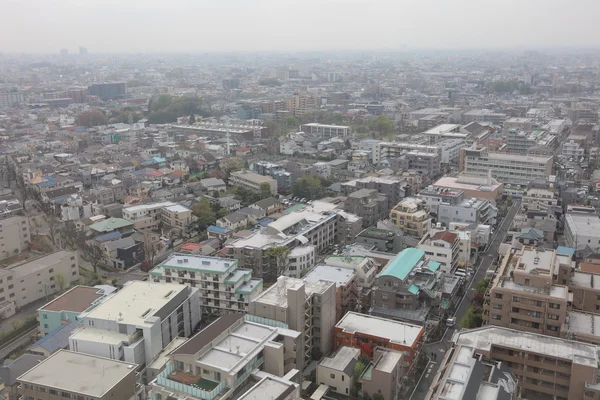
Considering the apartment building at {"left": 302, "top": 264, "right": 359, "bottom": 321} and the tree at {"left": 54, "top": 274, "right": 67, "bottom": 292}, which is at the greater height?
the apartment building at {"left": 302, "top": 264, "right": 359, "bottom": 321}

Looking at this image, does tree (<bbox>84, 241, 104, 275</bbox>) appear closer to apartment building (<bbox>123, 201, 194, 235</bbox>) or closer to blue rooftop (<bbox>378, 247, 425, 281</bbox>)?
apartment building (<bbox>123, 201, 194, 235</bbox>)

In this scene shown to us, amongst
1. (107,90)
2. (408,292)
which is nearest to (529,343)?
(408,292)

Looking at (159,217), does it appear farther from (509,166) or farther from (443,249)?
(509,166)

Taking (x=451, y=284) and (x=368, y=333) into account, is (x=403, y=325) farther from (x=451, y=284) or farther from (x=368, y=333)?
(x=451, y=284)

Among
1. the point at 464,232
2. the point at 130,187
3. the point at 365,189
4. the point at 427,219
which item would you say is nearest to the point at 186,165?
the point at 130,187

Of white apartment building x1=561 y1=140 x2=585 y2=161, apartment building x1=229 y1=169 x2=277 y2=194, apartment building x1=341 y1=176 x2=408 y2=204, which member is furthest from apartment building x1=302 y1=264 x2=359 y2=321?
white apartment building x1=561 y1=140 x2=585 y2=161

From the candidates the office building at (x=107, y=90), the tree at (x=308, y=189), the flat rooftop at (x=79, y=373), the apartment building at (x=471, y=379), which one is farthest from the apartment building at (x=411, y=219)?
the office building at (x=107, y=90)

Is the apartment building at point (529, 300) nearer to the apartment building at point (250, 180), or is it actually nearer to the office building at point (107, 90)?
the apartment building at point (250, 180)
